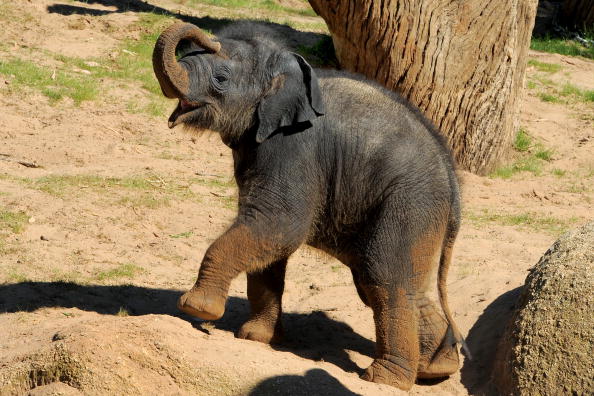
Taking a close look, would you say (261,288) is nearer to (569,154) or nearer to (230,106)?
(230,106)

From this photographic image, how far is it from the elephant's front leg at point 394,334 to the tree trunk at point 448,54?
4.63 m

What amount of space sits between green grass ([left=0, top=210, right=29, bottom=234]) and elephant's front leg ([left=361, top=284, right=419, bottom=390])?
3423mm

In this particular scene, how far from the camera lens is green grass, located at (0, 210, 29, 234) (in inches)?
302

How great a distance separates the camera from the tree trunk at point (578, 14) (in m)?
17.2

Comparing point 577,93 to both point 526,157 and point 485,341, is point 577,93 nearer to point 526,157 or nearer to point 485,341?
point 526,157

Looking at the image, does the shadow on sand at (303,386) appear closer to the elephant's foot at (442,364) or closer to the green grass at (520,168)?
the elephant's foot at (442,364)

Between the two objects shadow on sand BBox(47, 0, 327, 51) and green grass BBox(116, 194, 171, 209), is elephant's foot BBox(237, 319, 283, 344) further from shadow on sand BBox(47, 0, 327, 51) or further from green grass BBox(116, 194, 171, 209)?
shadow on sand BBox(47, 0, 327, 51)

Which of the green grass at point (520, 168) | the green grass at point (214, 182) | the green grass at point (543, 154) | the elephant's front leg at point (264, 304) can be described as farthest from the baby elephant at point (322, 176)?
the green grass at point (543, 154)

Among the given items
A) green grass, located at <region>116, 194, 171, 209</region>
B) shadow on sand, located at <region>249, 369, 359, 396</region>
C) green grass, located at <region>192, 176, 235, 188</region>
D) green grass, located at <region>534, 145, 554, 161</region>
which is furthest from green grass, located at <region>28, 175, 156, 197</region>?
green grass, located at <region>534, 145, 554, 161</region>

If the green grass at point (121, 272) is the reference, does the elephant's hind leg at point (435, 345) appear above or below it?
above

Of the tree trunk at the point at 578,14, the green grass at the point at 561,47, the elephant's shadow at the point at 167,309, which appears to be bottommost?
the elephant's shadow at the point at 167,309

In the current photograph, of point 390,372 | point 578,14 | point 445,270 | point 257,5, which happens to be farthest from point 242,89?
point 578,14

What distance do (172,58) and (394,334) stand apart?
239 cm

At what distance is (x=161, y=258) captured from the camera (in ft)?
26.1
